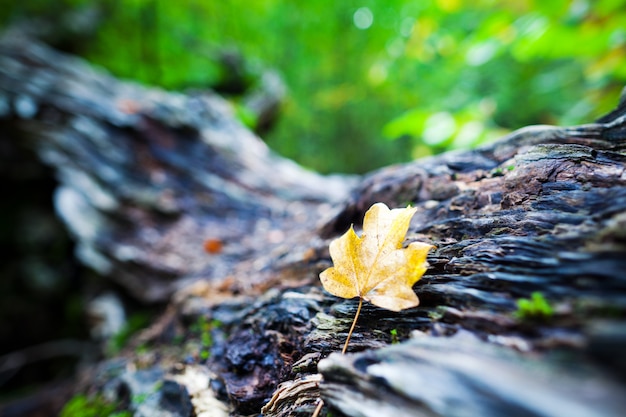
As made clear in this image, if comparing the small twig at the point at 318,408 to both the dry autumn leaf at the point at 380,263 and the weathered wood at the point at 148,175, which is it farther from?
the weathered wood at the point at 148,175

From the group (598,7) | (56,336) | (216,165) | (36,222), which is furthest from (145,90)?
(598,7)

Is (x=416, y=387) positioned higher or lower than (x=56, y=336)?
higher

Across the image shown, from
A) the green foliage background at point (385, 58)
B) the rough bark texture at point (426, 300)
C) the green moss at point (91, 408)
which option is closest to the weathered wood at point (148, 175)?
the rough bark texture at point (426, 300)

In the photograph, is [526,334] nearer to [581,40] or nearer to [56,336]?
[581,40]

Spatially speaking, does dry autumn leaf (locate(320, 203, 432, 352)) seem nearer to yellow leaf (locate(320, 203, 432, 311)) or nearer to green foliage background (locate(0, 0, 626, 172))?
yellow leaf (locate(320, 203, 432, 311))

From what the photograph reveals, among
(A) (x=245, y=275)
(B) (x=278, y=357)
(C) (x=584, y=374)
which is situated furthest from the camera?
(A) (x=245, y=275)

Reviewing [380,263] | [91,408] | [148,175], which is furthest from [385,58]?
[91,408]
